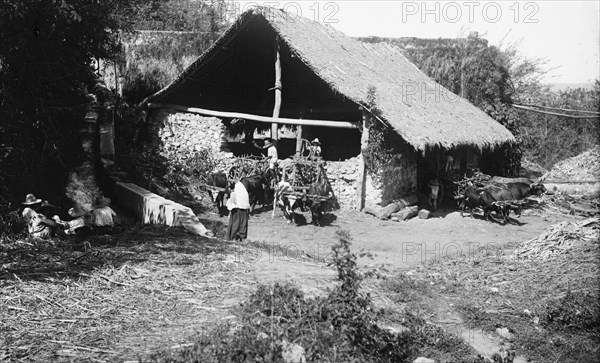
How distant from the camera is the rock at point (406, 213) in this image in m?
13.7

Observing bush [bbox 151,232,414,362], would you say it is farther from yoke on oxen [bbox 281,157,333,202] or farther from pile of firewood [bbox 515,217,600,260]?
yoke on oxen [bbox 281,157,333,202]

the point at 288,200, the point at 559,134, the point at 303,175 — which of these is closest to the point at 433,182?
the point at 303,175

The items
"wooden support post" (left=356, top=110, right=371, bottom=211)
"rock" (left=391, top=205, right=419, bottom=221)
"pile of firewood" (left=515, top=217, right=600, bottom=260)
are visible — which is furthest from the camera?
"wooden support post" (left=356, top=110, right=371, bottom=211)

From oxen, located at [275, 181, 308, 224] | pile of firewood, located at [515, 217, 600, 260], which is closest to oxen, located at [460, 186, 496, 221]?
pile of firewood, located at [515, 217, 600, 260]

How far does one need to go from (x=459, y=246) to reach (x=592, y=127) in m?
20.2

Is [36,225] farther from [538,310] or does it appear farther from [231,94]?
[231,94]

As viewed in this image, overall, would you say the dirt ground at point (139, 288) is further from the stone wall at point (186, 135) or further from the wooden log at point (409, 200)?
the stone wall at point (186, 135)

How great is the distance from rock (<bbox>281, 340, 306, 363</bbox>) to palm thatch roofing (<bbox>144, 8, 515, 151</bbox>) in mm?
8561

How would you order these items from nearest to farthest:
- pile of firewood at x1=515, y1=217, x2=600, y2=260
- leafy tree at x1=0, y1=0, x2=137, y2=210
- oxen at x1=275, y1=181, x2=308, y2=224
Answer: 1. pile of firewood at x1=515, y1=217, x2=600, y2=260
2. leafy tree at x1=0, y1=0, x2=137, y2=210
3. oxen at x1=275, y1=181, x2=308, y2=224

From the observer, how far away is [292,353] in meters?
4.68

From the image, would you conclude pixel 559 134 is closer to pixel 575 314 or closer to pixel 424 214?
pixel 424 214

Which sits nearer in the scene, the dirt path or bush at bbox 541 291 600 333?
bush at bbox 541 291 600 333

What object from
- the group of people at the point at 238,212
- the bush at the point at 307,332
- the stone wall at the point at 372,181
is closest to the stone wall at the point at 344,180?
the stone wall at the point at 372,181

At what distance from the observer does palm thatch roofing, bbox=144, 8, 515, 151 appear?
45.7 feet
